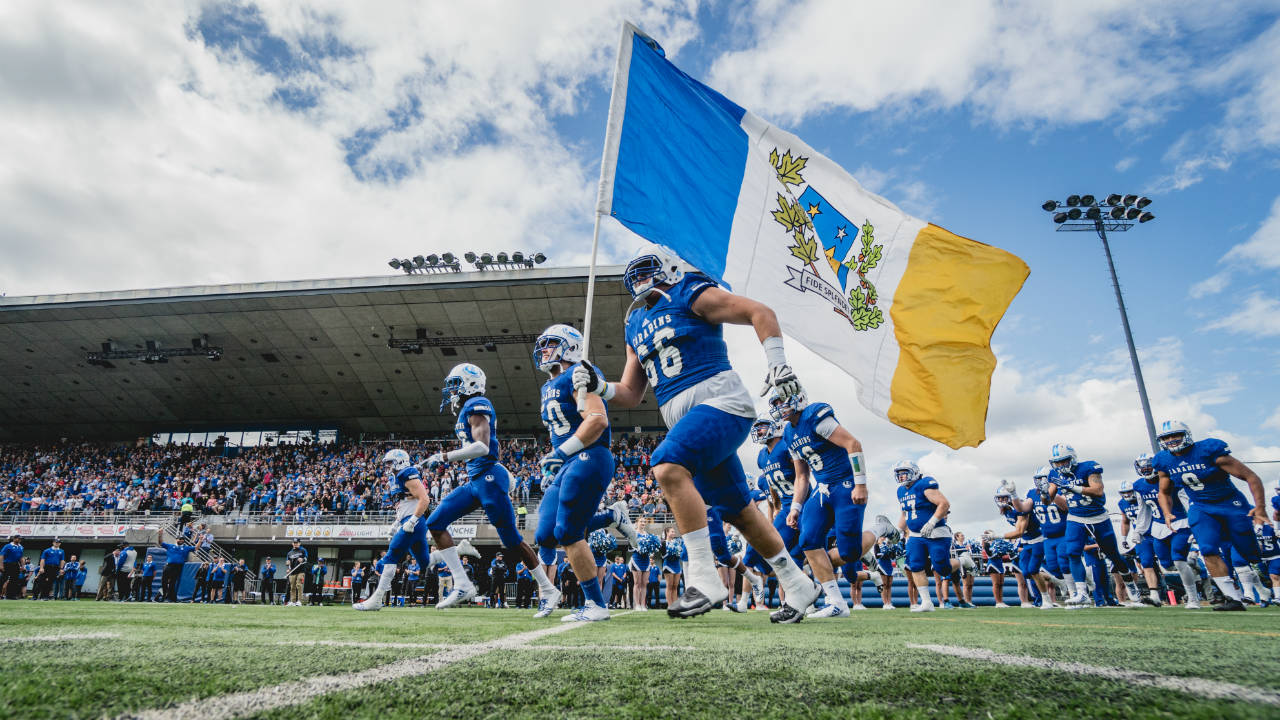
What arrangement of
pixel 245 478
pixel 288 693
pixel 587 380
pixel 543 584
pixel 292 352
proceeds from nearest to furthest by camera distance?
pixel 288 693
pixel 587 380
pixel 543 584
pixel 292 352
pixel 245 478

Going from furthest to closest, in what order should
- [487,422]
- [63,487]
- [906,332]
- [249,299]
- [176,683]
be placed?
[63,487]
[249,299]
[487,422]
[906,332]
[176,683]

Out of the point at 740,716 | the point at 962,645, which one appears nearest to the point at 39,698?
the point at 740,716

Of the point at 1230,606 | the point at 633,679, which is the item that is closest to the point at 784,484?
the point at 1230,606

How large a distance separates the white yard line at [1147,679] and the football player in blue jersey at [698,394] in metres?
1.26

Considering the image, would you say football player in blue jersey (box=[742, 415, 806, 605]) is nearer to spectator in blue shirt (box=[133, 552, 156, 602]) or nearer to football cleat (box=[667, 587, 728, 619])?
football cleat (box=[667, 587, 728, 619])

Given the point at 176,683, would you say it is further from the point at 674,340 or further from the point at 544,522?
the point at 544,522

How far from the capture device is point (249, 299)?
80.9 ft

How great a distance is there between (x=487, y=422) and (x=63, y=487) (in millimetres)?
34597

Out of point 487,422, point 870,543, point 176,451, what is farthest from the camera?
point 176,451

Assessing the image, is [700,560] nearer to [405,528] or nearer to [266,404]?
[405,528]

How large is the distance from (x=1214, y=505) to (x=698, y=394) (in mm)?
6864

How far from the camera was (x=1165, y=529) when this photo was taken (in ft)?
29.4

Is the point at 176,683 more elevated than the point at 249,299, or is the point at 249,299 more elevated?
the point at 249,299

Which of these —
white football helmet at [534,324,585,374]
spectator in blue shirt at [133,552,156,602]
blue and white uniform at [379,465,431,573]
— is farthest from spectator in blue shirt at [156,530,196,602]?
white football helmet at [534,324,585,374]
